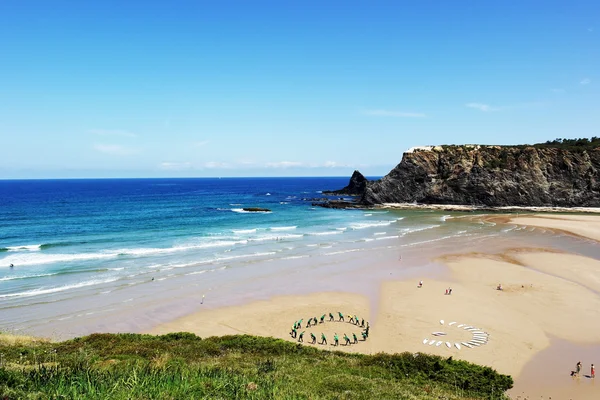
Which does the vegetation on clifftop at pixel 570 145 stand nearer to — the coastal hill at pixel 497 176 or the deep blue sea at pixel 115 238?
the coastal hill at pixel 497 176

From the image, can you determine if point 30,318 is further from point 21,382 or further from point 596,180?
point 596,180

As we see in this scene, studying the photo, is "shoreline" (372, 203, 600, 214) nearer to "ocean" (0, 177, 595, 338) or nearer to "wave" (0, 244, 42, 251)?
"ocean" (0, 177, 595, 338)

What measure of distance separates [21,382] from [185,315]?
1503cm

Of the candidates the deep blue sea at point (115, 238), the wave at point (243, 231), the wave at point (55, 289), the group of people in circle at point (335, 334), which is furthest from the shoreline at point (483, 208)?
the wave at point (55, 289)

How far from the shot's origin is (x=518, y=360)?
1705cm

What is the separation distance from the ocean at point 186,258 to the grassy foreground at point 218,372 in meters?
6.52

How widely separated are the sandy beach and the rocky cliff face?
50256 mm

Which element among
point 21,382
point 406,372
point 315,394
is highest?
point 21,382

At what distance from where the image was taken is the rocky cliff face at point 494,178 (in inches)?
3027

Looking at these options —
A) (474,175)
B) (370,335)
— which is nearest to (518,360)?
(370,335)

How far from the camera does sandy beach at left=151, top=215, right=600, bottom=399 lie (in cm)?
1741

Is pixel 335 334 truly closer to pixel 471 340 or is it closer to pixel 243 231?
pixel 471 340

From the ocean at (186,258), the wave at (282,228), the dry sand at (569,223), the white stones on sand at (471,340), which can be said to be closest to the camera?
the white stones on sand at (471,340)

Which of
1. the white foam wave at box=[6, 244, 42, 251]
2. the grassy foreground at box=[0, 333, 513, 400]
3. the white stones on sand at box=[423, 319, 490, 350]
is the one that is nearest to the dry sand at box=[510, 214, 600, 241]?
the white stones on sand at box=[423, 319, 490, 350]
